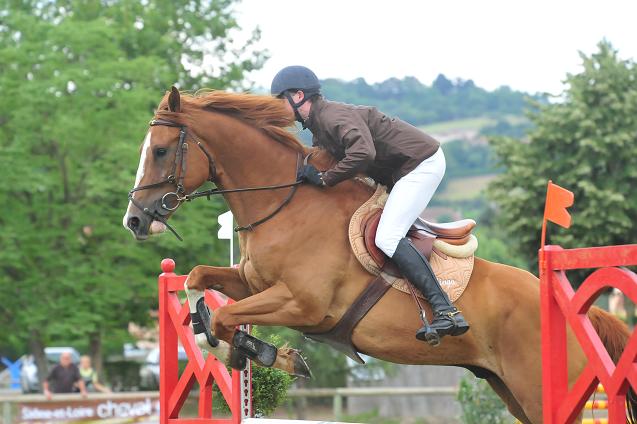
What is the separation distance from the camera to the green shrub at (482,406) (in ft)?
32.9

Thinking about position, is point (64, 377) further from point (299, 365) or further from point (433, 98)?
point (433, 98)

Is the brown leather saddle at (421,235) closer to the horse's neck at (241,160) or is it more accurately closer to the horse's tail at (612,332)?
the horse's neck at (241,160)

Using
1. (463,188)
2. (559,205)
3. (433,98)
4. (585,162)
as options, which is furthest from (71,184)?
(433,98)

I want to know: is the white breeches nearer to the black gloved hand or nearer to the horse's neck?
the black gloved hand

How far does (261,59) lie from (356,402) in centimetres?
1375

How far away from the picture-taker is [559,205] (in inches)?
171

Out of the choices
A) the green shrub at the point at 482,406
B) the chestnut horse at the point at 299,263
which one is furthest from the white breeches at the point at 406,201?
the green shrub at the point at 482,406

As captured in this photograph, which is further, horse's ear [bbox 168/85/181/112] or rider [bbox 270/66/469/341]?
horse's ear [bbox 168/85/181/112]

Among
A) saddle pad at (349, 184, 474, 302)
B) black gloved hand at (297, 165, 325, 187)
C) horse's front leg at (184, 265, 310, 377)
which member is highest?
black gloved hand at (297, 165, 325, 187)

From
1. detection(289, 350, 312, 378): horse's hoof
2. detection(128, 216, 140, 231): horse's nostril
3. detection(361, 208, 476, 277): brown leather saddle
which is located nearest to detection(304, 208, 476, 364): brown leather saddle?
detection(361, 208, 476, 277): brown leather saddle

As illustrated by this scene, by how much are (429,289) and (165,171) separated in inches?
59.8

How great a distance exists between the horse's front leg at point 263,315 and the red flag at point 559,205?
4.18 ft

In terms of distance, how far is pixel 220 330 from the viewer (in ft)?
16.5

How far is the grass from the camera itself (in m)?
106
